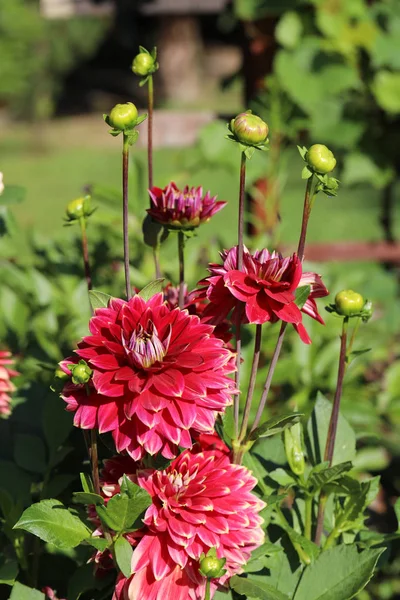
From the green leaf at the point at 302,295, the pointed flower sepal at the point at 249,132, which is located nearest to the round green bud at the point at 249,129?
the pointed flower sepal at the point at 249,132

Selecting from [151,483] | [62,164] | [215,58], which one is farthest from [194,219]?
[215,58]

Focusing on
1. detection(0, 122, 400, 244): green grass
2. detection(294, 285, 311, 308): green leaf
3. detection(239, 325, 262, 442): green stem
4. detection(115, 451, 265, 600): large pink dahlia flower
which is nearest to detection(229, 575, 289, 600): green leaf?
detection(115, 451, 265, 600): large pink dahlia flower

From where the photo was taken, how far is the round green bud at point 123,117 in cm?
58

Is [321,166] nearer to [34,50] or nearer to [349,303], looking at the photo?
[349,303]

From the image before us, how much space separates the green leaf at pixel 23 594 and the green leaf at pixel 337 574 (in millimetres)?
217

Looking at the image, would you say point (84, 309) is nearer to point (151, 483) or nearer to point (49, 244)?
point (49, 244)

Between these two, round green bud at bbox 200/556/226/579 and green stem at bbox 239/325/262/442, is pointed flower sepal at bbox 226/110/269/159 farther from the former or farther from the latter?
round green bud at bbox 200/556/226/579

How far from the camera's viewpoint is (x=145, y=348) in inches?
23.0

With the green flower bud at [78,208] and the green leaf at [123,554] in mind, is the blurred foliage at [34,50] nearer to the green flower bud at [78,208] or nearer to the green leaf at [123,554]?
the green flower bud at [78,208]

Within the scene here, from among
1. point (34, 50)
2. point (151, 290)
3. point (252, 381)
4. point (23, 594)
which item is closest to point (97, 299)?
point (151, 290)

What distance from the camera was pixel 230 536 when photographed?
613mm

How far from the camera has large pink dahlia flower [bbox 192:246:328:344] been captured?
603 millimetres

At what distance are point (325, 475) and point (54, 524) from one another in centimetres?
23

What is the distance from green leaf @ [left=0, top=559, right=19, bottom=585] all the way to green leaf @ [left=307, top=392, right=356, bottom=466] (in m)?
0.29
